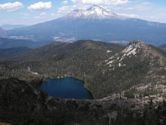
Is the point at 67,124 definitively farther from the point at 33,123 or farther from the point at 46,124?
the point at 33,123

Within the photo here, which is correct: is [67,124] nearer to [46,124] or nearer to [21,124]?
[46,124]

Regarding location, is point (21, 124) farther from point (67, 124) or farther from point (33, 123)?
point (67, 124)

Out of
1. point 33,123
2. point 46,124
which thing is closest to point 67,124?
point 46,124

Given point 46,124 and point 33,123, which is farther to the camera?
point 46,124

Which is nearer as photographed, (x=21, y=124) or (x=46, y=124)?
(x=21, y=124)

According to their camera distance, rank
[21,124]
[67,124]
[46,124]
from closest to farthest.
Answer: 1. [21,124]
2. [46,124]
3. [67,124]

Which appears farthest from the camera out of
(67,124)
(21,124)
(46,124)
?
(67,124)

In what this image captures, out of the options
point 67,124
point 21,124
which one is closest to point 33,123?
point 21,124

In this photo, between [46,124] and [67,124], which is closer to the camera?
[46,124]
